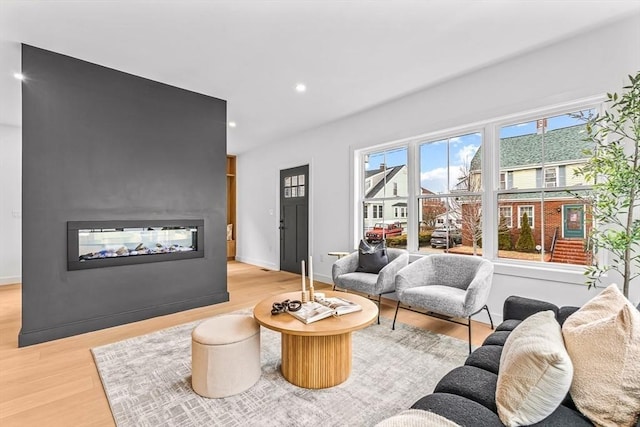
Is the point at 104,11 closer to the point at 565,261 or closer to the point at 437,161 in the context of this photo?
the point at 437,161

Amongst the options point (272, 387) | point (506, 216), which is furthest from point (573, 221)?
point (272, 387)

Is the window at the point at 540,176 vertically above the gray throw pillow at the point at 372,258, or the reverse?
the window at the point at 540,176

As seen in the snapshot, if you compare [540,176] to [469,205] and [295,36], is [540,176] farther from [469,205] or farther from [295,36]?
[295,36]

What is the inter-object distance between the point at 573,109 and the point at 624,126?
44 centimetres

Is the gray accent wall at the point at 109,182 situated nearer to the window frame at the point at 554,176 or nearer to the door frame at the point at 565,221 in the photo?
the window frame at the point at 554,176

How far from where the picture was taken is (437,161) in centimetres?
392

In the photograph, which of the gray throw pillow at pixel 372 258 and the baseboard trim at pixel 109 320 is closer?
the baseboard trim at pixel 109 320

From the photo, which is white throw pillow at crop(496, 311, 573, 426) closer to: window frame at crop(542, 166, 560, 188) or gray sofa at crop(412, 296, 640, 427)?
gray sofa at crop(412, 296, 640, 427)

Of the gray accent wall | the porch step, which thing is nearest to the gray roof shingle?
the porch step

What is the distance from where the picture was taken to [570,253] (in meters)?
2.93

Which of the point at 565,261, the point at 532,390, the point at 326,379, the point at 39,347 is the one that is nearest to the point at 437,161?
the point at 565,261

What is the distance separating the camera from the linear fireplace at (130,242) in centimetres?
310

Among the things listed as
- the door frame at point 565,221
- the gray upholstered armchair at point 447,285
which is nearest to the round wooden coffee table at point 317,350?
the gray upholstered armchair at point 447,285

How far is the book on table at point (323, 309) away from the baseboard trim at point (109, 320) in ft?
6.88
